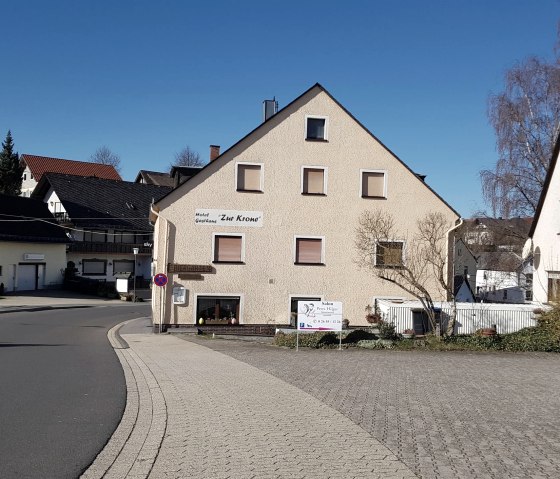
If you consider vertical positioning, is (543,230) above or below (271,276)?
above

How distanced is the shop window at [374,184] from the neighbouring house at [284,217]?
0.04 m

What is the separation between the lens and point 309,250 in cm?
2744

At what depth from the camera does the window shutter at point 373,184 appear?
1090 inches

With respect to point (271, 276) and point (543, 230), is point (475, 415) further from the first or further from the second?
point (271, 276)

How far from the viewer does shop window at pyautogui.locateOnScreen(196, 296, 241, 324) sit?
87.5ft

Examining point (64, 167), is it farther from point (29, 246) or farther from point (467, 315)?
A: point (467, 315)

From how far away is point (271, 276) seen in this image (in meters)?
27.1

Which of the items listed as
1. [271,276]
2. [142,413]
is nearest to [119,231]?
[271,276]

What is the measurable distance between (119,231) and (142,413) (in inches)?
1997

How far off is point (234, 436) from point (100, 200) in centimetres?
5504

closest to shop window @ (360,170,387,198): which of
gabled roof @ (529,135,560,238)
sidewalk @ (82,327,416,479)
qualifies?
gabled roof @ (529,135,560,238)

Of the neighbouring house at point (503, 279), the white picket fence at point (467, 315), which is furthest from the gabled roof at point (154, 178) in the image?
the white picket fence at point (467, 315)

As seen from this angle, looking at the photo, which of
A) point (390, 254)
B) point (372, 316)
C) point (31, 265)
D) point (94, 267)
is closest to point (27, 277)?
point (31, 265)

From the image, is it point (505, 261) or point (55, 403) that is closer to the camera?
point (55, 403)
